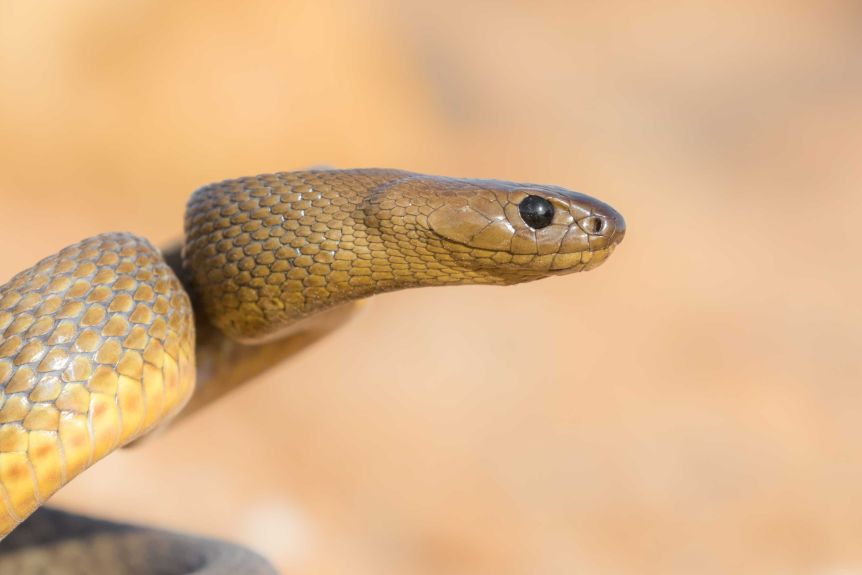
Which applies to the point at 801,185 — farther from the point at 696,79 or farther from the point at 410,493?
the point at 410,493

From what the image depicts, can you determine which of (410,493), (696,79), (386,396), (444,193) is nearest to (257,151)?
(386,396)

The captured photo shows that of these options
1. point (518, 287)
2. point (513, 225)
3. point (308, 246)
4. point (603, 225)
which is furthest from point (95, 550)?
point (518, 287)

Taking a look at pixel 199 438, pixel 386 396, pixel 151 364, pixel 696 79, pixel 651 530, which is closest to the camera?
pixel 151 364

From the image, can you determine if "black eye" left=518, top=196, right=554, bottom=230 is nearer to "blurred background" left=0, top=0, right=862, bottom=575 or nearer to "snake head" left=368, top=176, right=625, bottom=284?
"snake head" left=368, top=176, right=625, bottom=284

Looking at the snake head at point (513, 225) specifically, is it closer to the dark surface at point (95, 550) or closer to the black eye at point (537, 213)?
the black eye at point (537, 213)

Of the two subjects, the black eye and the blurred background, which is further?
the blurred background

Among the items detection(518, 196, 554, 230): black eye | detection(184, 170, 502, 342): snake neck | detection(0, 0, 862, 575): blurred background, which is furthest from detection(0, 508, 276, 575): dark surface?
detection(0, 0, 862, 575): blurred background

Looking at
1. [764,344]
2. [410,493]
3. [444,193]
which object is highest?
[444,193]

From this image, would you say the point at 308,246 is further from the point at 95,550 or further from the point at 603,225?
the point at 95,550
